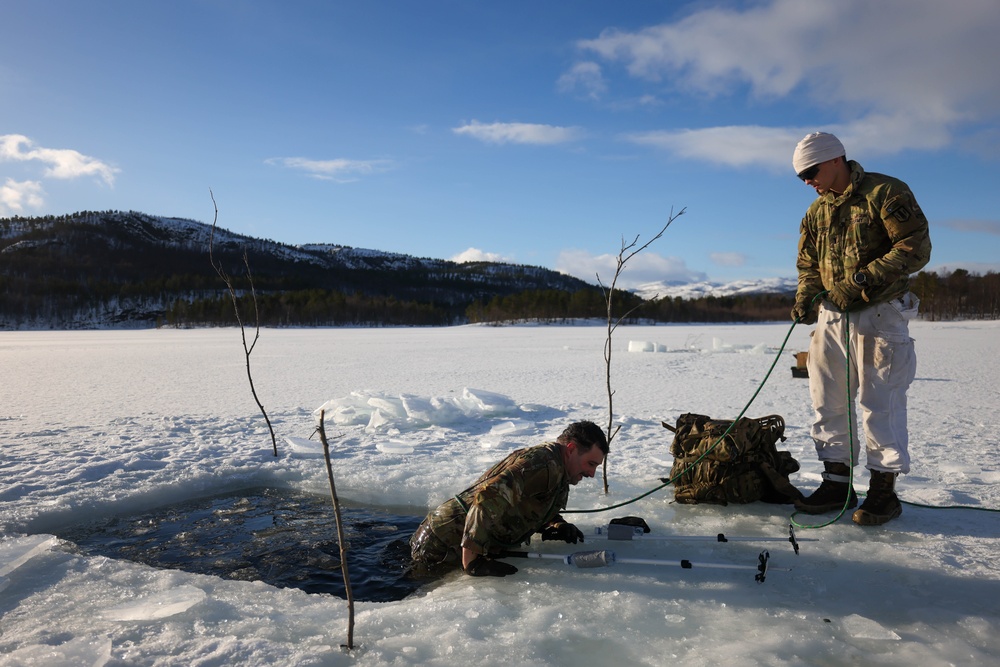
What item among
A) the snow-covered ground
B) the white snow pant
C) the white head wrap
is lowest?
the snow-covered ground

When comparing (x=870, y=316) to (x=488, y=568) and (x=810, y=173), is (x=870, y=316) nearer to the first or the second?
(x=810, y=173)

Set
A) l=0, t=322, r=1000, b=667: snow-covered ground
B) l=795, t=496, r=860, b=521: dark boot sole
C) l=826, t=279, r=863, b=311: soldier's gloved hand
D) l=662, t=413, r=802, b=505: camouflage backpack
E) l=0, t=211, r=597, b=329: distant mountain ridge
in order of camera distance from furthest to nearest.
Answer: l=0, t=211, r=597, b=329: distant mountain ridge < l=662, t=413, r=802, b=505: camouflage backpack < l=795, t=496, r=860, b=521: dark boot sole < l=826, t=279, r=863, b=311: soldier's gloved hand < l=0, t=322, r=1000, b=667: snow-covered ground

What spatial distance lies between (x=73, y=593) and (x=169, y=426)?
4555mm

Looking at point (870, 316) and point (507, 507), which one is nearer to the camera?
point (507, 507)

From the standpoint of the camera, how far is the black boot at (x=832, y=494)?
369cm

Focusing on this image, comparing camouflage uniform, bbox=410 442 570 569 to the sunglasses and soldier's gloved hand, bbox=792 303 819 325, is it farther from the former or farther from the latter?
the sunglasses

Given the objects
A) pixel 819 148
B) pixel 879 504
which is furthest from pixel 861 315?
pixel 879 504

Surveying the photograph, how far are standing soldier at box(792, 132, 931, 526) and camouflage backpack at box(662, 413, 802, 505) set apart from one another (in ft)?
0.89

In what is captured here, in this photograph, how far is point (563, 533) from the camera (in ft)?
11.2

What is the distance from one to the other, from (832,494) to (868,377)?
0.78 meters

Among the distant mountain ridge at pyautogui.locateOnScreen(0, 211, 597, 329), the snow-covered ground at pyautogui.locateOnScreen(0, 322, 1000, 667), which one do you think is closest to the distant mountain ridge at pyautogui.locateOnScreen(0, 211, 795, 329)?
the distant mountain ridge at pyautogui.locateOnScreen(0, 211, 597, 329)

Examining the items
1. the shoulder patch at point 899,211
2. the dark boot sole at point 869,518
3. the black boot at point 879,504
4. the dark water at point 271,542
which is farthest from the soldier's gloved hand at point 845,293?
the dark water at point 271,542

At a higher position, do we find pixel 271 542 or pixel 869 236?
pixel 869 236

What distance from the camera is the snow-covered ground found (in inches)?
91.1
